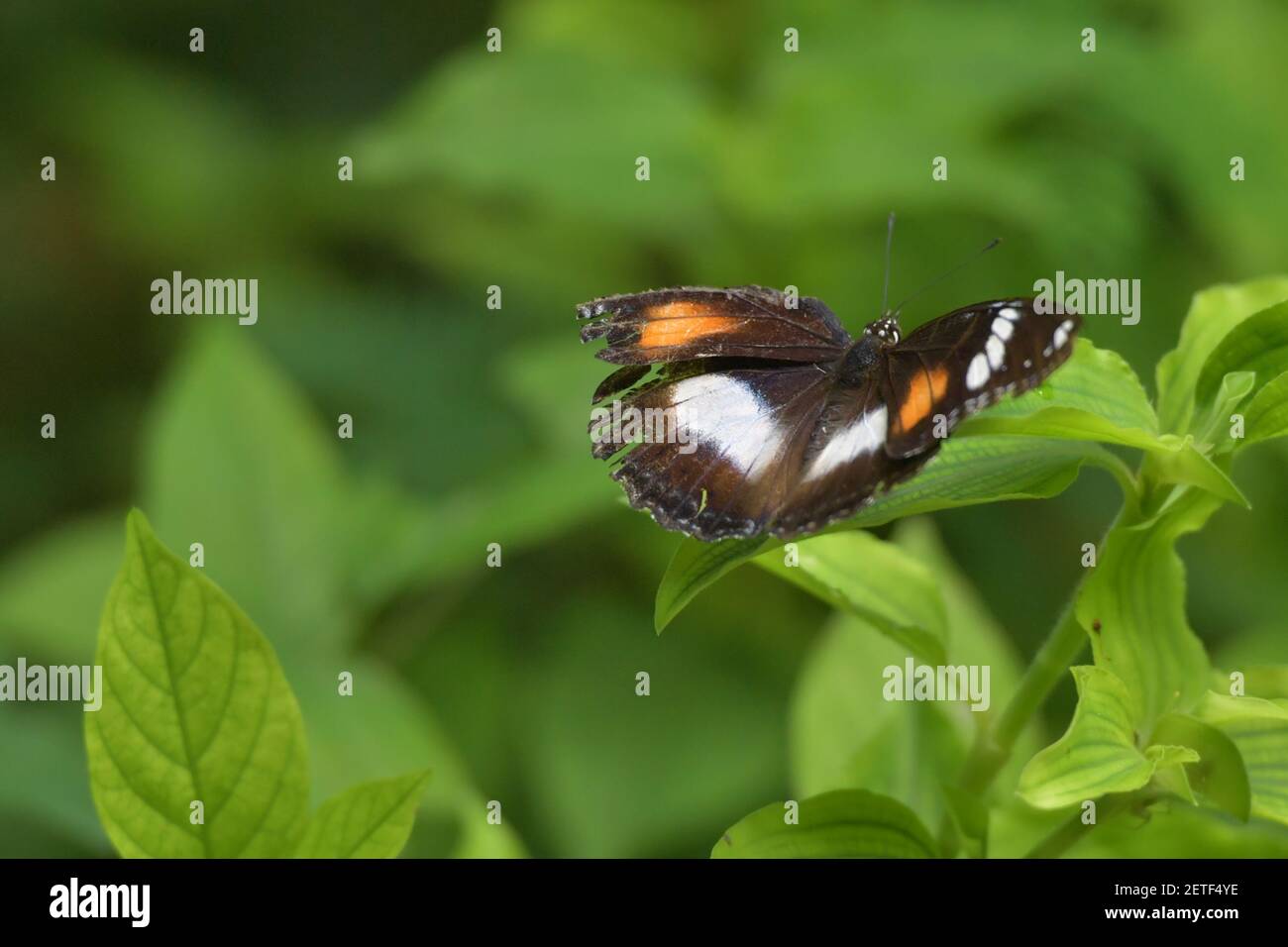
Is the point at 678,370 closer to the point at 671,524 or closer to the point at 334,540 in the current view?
the point at 671,524

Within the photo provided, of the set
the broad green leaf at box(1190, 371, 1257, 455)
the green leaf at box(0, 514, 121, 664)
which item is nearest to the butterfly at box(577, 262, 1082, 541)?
the broad green leaf at box(1190, 371, 1257, 455)

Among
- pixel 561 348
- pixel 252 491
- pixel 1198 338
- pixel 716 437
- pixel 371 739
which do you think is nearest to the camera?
pixel 1198 338

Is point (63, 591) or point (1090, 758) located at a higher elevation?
point (63, 591)

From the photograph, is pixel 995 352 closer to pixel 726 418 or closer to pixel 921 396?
pixel 921 396

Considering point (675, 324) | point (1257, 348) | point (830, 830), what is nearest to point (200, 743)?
point (830, 830)

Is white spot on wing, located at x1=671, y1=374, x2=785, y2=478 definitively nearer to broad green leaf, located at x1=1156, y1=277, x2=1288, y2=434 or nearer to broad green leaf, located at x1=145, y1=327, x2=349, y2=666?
broad green leaf, located at x1=1156, y1=277, x2=1288, y2=434

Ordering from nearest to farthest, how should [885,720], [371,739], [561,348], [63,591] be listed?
[885,720]
[371,739]
[63,591]
[561,348]

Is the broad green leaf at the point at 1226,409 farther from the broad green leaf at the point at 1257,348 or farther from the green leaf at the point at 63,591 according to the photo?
the green leaf at the point at 63,591
